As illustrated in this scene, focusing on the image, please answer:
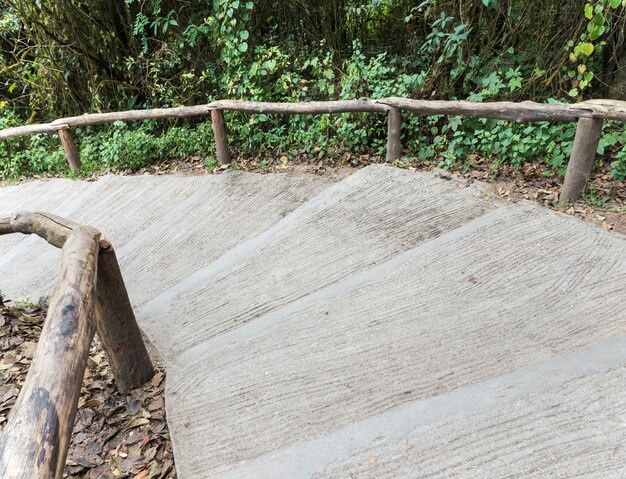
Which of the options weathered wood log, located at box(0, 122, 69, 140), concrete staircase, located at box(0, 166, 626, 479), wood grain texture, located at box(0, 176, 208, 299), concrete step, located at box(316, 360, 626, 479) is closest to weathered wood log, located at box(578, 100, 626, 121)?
concrete staircase, located at box(0, 166, 626, 479)

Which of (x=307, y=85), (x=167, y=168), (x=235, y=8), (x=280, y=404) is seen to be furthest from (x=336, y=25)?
(x=280, y=404)

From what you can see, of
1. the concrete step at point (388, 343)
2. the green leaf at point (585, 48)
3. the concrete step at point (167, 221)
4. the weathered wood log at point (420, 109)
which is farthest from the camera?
the concrete step at point (167, 221)

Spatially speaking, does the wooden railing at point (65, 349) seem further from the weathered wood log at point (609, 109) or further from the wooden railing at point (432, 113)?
the weathered wood log at point (609, 109)

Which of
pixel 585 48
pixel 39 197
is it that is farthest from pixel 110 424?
pixel 39 197

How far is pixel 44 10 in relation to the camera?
7105 mm

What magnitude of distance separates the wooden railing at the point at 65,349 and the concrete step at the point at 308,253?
478mm

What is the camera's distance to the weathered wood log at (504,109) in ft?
11.1

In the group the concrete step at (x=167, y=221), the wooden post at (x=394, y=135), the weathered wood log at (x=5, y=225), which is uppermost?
the weathered wood log at (x=5, y=225)

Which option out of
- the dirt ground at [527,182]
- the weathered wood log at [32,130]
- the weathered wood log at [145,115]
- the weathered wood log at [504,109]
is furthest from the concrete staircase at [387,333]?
the weathered wood log at [32,130]

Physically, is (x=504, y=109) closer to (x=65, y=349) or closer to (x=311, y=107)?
(x=311, y=107)

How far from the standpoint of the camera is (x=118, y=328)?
2521 mm

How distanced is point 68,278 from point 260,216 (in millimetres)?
2704

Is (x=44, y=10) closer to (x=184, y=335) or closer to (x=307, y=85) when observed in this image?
(x=307, y=85)

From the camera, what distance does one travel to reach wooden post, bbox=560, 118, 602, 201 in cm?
333
